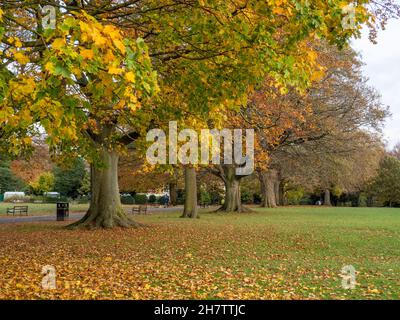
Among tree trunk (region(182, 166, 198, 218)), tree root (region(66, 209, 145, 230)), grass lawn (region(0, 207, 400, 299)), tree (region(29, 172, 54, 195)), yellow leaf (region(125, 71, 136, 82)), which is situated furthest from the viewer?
tree (region(29, 172, 54, 195))

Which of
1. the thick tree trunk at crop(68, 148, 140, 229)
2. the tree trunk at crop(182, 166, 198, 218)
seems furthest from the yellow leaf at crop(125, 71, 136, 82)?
the tree trunk at crop(182, 166, 198, 218)

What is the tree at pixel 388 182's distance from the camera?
203 feet

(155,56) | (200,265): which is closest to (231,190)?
(155,56)

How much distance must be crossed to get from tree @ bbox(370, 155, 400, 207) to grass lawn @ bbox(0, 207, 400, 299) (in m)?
47.8

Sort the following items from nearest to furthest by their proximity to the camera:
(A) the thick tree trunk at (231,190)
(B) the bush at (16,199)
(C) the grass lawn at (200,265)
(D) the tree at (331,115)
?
1. (C) the grass lawn at (200,265)
2. (D) the tree at (331,115)
3. (A) the thick tree trunk at (231,190)
4. (B) the bush at (16,199)

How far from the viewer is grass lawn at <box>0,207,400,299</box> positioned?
7629 millimetres

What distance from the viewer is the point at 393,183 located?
62.8 metres

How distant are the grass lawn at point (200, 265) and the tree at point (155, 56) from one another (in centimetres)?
275

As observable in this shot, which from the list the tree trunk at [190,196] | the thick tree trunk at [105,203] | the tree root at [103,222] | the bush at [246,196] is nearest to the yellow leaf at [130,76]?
the thick tree trunk at [105,203]

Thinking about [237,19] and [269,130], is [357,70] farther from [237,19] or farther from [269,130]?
[237,19]

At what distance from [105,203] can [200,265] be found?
1158 centimetres

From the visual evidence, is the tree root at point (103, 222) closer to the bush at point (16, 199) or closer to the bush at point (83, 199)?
the bush at point (83, 199)

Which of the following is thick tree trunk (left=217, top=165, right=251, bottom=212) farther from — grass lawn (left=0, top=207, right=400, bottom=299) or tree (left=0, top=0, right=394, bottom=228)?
tree (left=0, top=0, right=394, bottom=228)
